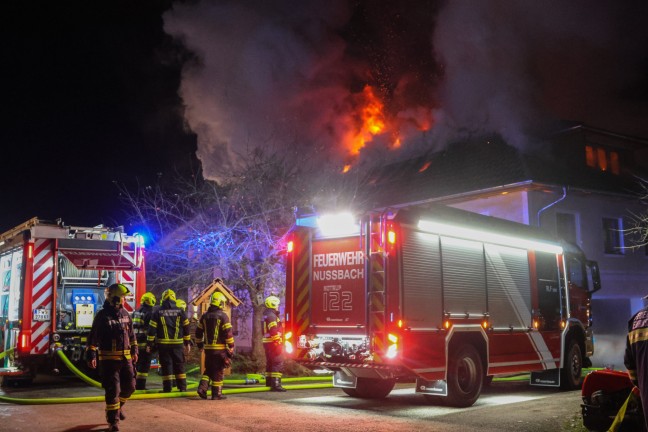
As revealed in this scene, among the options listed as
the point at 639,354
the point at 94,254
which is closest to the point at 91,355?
the point at 94,254

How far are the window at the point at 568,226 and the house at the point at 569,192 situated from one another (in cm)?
3

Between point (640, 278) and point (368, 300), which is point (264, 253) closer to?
point (368, 300)

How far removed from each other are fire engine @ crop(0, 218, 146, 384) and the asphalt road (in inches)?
31.2

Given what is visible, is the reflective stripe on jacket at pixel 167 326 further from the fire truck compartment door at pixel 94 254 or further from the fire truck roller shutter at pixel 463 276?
the fire truck roller shutter at pixel 463 276

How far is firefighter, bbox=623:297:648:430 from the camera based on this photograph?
3.77 metres

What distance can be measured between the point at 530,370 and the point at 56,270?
835 cm

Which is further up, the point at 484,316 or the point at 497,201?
the point at 497,201

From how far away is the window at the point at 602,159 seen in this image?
854 inches

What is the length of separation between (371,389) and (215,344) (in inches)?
101

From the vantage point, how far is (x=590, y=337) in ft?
40.9

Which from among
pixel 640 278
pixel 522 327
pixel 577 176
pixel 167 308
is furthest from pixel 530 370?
pixel 640 278

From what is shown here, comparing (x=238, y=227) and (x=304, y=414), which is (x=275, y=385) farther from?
(x=238, y=227)

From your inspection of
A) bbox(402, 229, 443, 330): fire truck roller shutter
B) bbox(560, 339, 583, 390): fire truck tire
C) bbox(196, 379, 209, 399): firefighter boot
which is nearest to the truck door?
bbox(560, 339, 583, 390): fire truck tire

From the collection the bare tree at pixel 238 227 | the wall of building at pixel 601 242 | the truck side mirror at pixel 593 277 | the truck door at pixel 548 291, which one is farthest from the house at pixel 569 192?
the truck door at pixel 548 291
